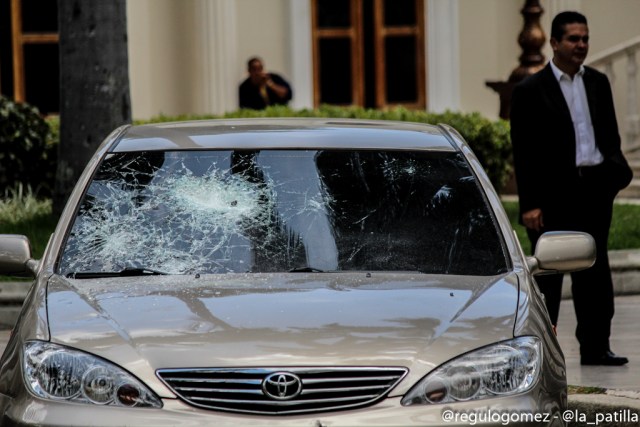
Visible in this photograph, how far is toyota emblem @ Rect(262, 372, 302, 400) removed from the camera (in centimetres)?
445

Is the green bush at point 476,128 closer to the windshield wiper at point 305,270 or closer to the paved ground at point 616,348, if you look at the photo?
the paved ground at point 616,348

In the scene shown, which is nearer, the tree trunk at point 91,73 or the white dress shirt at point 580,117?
the white dress shirt at point 580,117

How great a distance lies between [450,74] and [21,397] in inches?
604

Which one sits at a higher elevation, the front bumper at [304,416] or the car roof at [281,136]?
the car roof at [281,136]

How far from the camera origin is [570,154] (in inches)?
311

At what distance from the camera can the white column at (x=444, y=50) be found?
19438mm

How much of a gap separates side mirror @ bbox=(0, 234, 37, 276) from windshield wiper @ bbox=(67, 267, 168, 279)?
32 cm

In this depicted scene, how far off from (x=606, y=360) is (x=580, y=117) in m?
1.28

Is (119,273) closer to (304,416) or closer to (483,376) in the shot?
(304,416)

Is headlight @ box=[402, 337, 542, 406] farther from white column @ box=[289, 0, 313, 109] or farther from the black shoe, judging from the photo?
white column @ box=[289, 0, 313, 109]

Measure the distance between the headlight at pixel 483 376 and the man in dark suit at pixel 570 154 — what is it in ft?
10.7

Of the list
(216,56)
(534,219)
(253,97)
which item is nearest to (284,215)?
(534,219)

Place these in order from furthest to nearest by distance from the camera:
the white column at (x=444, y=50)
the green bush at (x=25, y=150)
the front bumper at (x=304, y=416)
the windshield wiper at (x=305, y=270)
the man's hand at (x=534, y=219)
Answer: the white column at (x=444, y=50)
the green bush at (x=25, y=150)
the man's hand at (x=534, y=219)
the windshield wiper at (x=305, y=270)
the front bumper at (x=304, y=416)

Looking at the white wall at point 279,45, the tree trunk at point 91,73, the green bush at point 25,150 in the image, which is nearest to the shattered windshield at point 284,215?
the tree trunk at point 91,73
